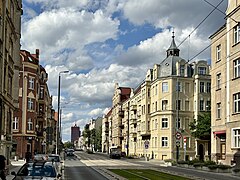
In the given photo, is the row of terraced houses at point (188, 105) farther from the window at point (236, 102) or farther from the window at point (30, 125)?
the window at point (30, 125)

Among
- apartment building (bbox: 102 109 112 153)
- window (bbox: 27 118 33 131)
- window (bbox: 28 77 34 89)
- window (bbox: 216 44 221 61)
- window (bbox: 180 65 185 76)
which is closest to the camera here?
window (bbox: 216 44 221 61)

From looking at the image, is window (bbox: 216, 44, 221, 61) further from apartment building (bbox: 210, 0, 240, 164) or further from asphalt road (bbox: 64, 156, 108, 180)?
asphalt road (bbox: 64, 156, 108, 180)

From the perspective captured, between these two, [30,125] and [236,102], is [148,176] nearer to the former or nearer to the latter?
[236,102]

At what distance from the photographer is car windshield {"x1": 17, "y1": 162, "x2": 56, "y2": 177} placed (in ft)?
54.7

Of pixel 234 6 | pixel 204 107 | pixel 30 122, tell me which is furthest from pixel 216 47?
pixel 30 122

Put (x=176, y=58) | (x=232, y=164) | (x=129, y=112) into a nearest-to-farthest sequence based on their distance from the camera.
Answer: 1. (x=232, y=164)
2. (x=176, y=58)
3. (x=129, y=112)

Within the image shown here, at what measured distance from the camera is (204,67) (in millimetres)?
78188

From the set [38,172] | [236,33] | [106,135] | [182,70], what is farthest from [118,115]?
[38,172]

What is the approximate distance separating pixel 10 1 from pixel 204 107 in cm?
4617

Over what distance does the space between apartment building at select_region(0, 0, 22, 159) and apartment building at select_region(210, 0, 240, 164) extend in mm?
19680

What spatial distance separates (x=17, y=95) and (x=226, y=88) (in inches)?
825

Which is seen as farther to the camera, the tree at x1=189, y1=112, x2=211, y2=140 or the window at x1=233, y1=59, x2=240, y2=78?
the tree at x1=189, y1=112, x2=211, y2=140

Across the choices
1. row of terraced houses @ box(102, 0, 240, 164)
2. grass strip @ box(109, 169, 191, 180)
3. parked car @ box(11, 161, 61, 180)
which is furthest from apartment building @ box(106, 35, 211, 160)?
parked car @ box(11, 161, 61, 180)

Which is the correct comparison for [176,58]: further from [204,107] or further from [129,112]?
[129,112]
